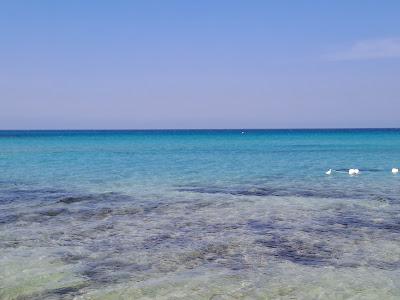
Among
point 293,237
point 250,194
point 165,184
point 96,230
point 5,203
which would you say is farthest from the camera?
point 165,184

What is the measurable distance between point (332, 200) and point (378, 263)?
872cm

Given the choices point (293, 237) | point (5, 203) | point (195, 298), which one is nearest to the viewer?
point (195, 298)

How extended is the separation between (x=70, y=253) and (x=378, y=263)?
7.15 m

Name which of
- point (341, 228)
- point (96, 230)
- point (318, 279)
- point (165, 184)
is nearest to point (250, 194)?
point (165, 184)

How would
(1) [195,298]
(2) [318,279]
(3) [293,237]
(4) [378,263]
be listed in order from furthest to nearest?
(3) [293,237], (4) [378,263], (2) [318,279], (1) [195,298]

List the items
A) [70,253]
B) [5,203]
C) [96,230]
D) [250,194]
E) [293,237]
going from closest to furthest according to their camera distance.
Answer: [70,253]
[293,237]
[96,230]
[5,203]
[250,194]

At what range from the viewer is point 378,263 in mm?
10578

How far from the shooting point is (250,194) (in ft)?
68.8

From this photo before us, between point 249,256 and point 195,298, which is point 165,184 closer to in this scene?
point 249,256

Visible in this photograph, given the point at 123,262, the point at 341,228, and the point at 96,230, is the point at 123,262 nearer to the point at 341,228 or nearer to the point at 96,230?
the point at 96,230

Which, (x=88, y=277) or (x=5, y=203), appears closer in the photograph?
(x=88, y=277)

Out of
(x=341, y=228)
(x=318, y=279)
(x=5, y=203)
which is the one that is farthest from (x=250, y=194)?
(x=318, y=279)

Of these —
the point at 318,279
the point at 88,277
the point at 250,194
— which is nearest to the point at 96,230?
the point at 88,277

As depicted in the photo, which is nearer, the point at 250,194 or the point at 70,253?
the point at 70,253
